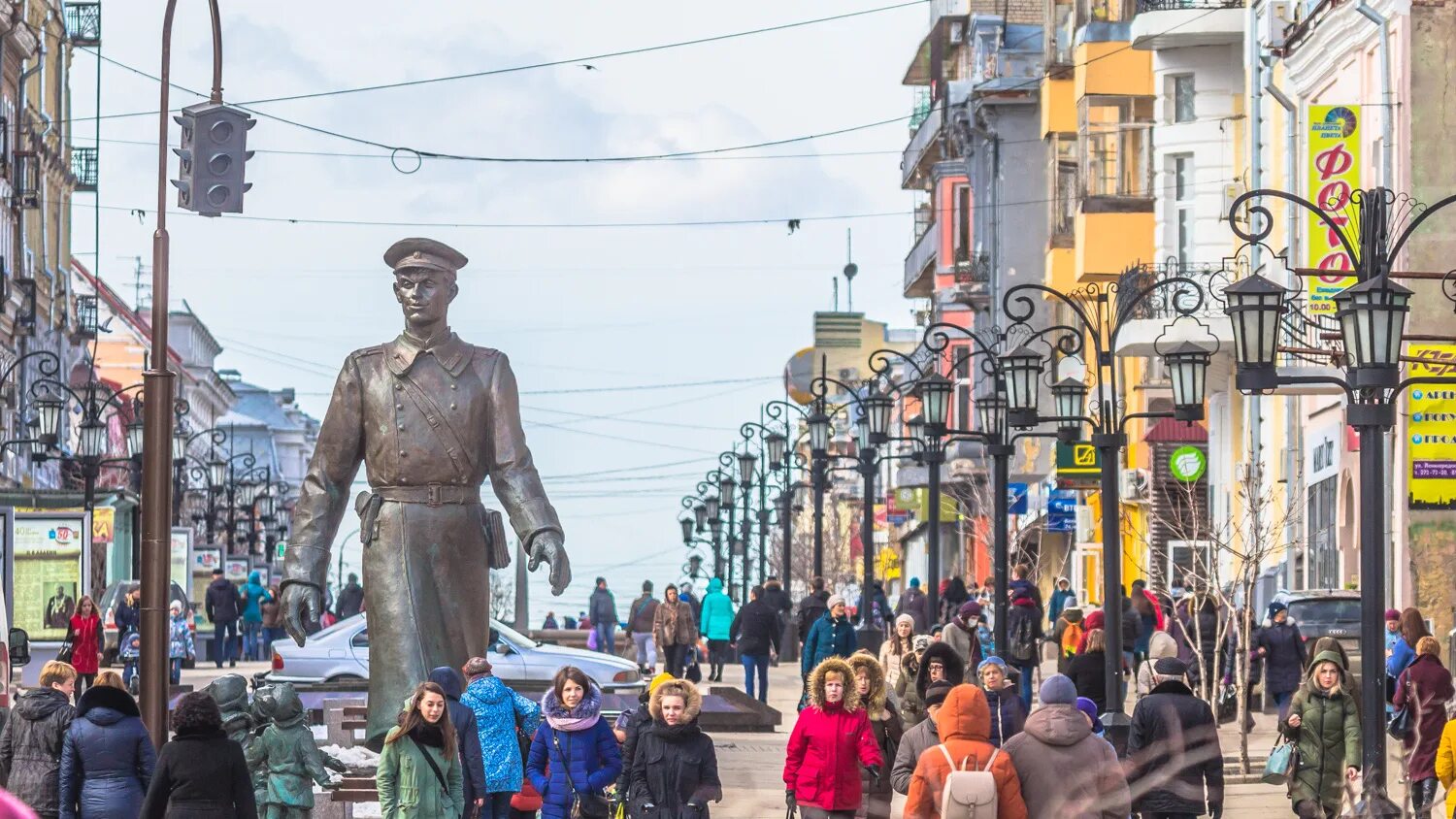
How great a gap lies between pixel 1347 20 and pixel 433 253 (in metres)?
23.3

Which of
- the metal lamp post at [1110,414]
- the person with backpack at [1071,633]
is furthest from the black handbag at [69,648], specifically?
the metal lamp post at [1110,414]

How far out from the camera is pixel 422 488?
1405 centimetres

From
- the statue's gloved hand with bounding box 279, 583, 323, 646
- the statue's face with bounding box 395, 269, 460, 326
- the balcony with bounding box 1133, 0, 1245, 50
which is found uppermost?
the balcony with bounding box 1133, 0, 1245, 50

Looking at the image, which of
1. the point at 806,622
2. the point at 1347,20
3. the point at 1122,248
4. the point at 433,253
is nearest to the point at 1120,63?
the point at 1122,248

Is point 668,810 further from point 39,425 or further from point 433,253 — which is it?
point 39,425

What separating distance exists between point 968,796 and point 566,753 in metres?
3.51

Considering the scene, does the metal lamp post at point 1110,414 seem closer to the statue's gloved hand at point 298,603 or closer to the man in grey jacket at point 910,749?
the man in grey jacket at point 910,749

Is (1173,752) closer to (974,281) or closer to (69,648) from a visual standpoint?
(69,648)

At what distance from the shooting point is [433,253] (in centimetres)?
1401

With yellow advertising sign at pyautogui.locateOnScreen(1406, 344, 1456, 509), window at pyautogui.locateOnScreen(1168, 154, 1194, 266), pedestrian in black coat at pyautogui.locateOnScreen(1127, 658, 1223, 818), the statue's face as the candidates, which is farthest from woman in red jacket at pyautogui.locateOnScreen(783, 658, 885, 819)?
window at pyautogui.locateOnScreen(1168, 154, 1194, 266)

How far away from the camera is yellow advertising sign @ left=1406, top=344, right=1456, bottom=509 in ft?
104

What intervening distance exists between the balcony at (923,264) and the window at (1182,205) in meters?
25.9

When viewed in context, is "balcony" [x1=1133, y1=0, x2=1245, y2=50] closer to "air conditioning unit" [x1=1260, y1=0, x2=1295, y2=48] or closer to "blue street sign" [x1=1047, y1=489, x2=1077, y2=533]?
"air conditioning unit" [x1=1260, y1=0, x2=1295, y2=48]

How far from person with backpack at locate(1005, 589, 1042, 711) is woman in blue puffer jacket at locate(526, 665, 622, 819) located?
A: 1419cm
